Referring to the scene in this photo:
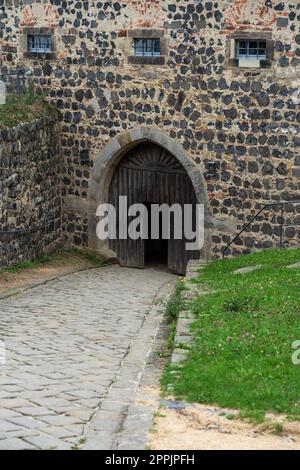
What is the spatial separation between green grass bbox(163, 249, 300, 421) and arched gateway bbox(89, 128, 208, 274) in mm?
4615

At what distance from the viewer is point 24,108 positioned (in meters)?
19.5

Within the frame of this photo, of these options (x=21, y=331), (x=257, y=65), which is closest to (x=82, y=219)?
(x=257, y=65)

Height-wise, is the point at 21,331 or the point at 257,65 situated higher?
the point at 257,65

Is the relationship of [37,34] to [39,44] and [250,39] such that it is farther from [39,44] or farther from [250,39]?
[250,39]

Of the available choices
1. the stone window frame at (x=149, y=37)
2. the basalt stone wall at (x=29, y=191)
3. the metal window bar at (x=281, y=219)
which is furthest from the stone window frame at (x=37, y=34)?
the metal window bar at (x=281, y=219)

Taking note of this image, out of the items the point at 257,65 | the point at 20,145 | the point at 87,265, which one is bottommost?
the point at 87,265

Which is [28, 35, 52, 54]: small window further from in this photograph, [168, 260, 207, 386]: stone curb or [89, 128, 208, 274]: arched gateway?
[168, 260, 207, 386]: stone curb

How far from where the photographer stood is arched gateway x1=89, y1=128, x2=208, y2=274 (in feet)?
63.3

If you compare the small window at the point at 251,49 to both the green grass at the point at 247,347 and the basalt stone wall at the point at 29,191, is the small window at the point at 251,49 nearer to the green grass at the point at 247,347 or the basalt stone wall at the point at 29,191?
the basalt stone wall at the point at 29,191

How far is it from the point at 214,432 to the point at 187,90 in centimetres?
1112

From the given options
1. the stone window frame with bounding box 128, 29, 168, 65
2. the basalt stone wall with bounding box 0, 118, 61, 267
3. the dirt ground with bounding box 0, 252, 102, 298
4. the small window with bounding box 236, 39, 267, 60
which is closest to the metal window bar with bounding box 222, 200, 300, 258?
the small window with bounding box 236, 39, 267, 60

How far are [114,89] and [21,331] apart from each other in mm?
7900

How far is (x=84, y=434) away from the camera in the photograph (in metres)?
8.55

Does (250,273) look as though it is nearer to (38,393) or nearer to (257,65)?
(257,65)
